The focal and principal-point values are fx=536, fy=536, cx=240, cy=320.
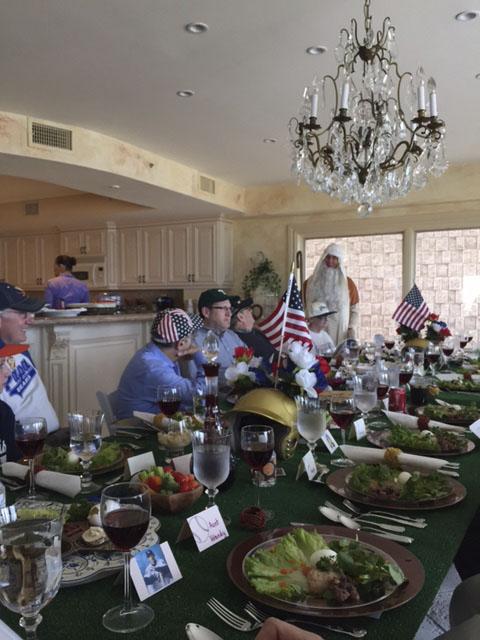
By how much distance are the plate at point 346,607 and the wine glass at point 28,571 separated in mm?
333

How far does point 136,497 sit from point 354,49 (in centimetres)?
285

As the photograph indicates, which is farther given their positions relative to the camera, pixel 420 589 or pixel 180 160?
pixel 180 160

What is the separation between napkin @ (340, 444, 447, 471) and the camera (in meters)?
1.50

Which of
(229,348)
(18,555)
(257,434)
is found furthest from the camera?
(229,348)

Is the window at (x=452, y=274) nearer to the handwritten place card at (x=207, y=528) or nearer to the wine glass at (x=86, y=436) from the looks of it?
the wine glass at (x=86, y=436)

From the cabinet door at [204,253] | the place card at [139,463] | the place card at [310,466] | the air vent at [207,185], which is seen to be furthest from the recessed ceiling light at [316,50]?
the cabinet door at [204,253]

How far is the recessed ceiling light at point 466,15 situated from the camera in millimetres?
2887

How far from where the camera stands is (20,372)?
2.32 meters

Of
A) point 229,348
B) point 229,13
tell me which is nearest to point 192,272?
point 229,348

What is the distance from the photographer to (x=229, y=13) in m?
2.88

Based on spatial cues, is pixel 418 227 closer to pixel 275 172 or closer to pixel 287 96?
pixel 275 172

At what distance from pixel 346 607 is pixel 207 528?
362 millimetres

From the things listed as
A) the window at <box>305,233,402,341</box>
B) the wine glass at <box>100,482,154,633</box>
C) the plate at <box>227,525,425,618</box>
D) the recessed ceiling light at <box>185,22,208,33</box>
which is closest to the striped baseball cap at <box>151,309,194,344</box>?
the recessed ceiling light at <box>185,22,208,33</box>

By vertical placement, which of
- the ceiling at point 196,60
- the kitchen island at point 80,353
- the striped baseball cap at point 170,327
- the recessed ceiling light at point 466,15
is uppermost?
the recessed ceiling light at point 466,15
